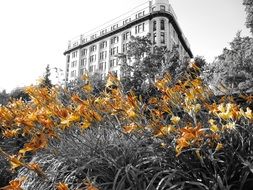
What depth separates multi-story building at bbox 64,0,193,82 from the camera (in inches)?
1654

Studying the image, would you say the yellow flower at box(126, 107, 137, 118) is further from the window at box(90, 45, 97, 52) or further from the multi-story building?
the window at box(90, 45, 97, 52)

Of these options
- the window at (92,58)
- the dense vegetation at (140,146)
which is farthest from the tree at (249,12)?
the window at (92,58)

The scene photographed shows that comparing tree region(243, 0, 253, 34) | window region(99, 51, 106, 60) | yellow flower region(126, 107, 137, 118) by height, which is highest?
window region(99, 51, 106, 60)

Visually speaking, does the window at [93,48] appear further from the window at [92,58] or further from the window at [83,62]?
the window at [83,62]

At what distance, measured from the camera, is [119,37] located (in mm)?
46812

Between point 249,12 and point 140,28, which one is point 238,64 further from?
point 140,28

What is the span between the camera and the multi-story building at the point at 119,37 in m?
42.0

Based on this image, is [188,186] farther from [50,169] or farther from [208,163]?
[50,169]

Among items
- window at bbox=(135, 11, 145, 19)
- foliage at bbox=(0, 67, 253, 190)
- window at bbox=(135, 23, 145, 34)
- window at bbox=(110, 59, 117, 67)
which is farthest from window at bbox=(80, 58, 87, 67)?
foliage at bbox=(0, 67, 253, 190)

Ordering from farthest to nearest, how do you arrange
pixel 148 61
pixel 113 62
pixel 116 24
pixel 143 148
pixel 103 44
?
1. pixel 103 44
2. pixel 116 24
3. pixel 113 62
4. pixel 148 61
5. pixel 143 148

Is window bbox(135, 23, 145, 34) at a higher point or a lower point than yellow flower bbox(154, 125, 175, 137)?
higher

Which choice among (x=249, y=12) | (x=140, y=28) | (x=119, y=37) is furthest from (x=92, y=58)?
(x=249, y=12)

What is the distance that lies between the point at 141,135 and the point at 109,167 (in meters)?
0.37

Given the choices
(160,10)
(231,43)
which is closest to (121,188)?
(231,43)
